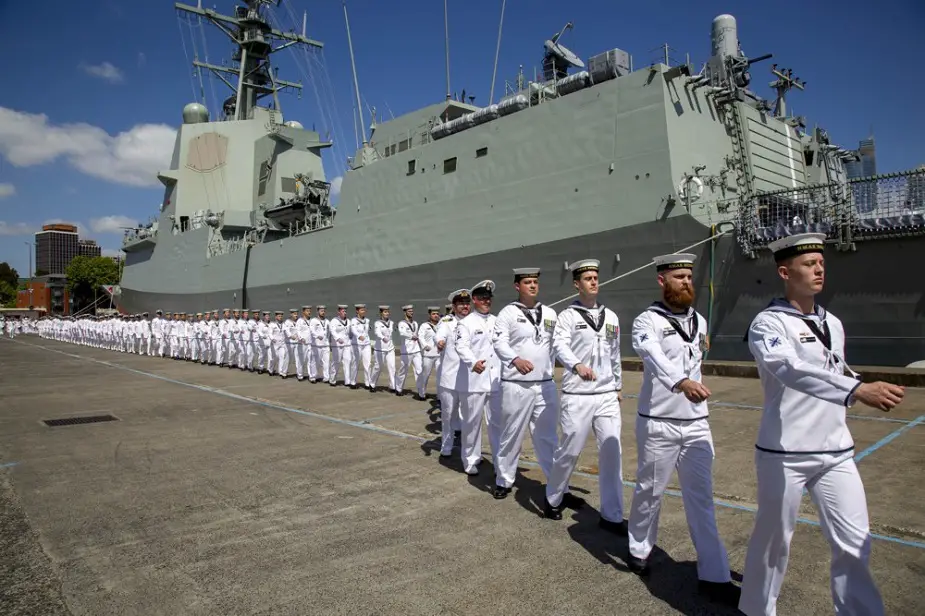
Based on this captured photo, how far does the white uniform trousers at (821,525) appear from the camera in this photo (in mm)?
2086

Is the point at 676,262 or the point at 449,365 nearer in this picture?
the point at 676,262

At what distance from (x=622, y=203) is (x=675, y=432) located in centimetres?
855

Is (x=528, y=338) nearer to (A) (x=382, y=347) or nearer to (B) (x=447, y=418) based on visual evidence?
(B) (x=447, y=418)

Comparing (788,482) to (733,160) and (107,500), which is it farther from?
(733,160)

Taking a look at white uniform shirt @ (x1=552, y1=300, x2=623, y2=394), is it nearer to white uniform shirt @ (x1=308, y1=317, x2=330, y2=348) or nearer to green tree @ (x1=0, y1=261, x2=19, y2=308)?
white uniform shirt @ (x1=308, y1=317, x2=330, y2=348)

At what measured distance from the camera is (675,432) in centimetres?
284

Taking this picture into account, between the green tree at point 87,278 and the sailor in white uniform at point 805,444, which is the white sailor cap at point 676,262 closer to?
the sailor in white uniform at point 805,444

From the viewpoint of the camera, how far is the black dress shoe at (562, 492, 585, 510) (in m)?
3.89

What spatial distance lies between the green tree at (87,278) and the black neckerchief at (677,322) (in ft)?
250

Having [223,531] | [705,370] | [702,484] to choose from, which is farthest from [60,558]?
[705,370]

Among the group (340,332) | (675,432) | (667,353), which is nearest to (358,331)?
(340,332)

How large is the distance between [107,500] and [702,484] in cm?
393

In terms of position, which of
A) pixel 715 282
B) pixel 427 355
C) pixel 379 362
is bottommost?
pixel 379 362

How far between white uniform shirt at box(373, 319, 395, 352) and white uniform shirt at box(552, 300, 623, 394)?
747cm
